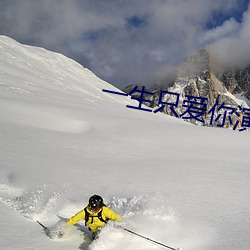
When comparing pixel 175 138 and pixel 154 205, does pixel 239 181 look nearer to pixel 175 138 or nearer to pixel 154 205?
pixel 154 205

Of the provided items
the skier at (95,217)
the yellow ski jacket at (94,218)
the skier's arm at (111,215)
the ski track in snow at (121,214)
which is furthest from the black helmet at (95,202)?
the ski track in snow at (121,214)

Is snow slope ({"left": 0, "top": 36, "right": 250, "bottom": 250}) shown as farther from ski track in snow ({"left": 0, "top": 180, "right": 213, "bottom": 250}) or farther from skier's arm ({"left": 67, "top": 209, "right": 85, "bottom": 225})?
skier's arm ({"left": 67, "top": 209, "right": 85, "bottom": 225})

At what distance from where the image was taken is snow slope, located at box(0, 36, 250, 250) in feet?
17.3

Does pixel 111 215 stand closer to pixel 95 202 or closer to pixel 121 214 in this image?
pixel 95 202

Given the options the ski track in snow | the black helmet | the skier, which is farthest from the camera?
the skier

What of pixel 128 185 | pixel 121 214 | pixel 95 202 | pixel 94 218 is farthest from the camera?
pixel 128 185

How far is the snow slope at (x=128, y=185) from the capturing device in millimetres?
5281

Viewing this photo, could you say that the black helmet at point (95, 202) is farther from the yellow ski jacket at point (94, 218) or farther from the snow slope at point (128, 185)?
the snow slope at point (128, 185)

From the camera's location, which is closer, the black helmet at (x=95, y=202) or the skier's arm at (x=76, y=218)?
the black helmet at (x=95, y=202)

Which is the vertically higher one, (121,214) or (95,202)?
(95,202)

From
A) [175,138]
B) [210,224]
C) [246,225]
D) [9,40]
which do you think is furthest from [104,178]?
[9,40]

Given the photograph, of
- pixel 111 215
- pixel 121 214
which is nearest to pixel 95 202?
pixel 111 215

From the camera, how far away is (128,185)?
7.68 metres

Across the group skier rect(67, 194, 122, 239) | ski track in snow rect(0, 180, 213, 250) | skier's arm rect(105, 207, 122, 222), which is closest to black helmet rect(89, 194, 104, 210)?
skier rect(67, 194, 122, 239)
